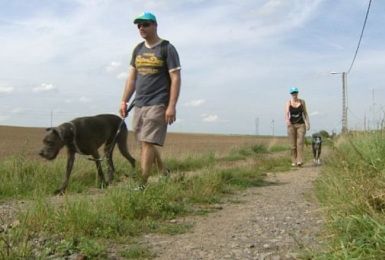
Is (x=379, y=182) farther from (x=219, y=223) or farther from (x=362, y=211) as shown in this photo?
(x=219, y=223)

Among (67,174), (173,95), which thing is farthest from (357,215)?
(67,174)

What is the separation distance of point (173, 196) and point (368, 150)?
241 cm

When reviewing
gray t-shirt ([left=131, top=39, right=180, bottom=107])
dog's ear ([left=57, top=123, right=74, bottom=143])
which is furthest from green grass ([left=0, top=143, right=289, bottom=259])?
gray t-shirt ([left=131, top=39, right=180, bottom=107])

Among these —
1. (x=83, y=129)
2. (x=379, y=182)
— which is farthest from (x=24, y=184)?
(x=379, y=182)

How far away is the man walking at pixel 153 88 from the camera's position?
20.9 feet

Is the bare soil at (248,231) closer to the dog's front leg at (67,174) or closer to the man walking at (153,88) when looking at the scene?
the dog's front leg at (67,174)

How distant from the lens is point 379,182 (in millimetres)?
3996

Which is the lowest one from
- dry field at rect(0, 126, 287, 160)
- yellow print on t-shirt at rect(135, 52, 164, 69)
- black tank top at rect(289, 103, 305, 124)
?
dry field at rect(0, 126, 287, 160)

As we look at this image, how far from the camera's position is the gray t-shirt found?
644 cm

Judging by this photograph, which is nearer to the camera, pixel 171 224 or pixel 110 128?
pixel 171 224

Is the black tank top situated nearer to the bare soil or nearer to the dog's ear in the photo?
the bare soil

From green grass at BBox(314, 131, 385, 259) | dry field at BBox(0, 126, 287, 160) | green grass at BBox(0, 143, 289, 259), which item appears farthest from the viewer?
dry field at BBox(0, 126, 287, 160)

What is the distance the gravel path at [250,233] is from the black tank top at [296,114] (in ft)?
19.1

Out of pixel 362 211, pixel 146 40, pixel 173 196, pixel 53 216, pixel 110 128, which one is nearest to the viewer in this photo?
pixel 362 211
